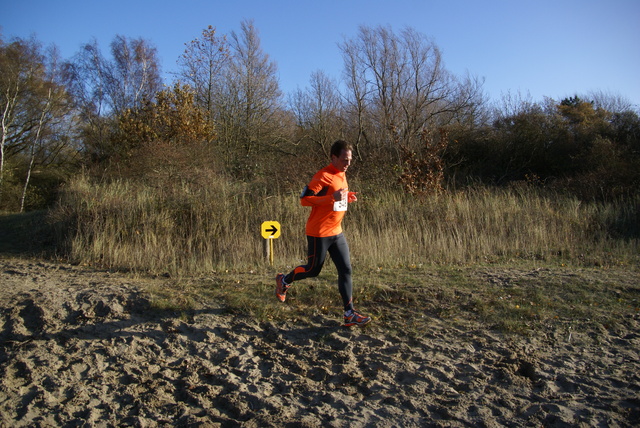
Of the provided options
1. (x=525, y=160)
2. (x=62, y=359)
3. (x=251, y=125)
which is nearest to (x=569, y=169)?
(x=525, y=160)

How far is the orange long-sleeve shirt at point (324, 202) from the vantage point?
4.39 meters

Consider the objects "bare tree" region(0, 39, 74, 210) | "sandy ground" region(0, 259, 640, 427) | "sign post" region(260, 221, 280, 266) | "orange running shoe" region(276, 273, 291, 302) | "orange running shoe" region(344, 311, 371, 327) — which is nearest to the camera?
"sandy ground" region(0, 259, 640, 427)

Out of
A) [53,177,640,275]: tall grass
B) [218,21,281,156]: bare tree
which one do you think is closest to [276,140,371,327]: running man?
[53,177,640,275]: tall grass

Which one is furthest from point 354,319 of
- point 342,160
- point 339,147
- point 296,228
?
point 296,228

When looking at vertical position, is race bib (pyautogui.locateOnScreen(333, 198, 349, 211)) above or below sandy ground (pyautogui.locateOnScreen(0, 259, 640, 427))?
above

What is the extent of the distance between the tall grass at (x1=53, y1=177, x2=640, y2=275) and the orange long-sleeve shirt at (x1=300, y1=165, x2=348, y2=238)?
9.51 feet

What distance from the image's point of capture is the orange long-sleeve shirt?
4.39m

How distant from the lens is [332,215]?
4.49m

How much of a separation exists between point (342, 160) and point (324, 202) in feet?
1.53

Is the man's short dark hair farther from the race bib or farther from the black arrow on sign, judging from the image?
the black arrow on sign

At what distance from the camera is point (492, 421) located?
3.20 metres

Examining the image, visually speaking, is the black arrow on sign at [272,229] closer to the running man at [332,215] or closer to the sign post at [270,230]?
the sign post at [270,230]

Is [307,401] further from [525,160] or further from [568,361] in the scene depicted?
[525,160]

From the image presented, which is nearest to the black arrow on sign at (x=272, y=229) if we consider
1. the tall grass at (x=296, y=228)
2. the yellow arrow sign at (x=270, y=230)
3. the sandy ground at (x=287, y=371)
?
the yellow arrow sign at (x=270, y=230)
